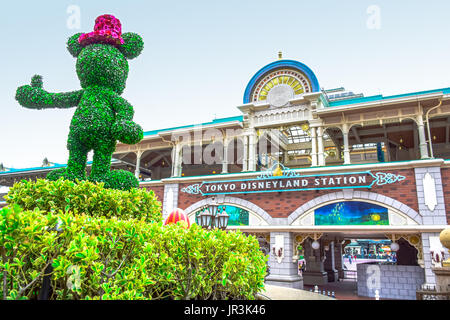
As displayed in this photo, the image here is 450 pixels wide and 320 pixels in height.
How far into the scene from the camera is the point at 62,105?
10398mm

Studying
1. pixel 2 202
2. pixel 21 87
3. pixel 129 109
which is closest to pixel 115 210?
pixel 129 109

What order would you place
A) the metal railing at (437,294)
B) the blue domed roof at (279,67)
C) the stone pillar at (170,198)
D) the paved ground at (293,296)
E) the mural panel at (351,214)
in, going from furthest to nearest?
the stone pillar at (170,198)
the blue domed roof at (279,67)
the mural panel at (351,214)
the paved ground at (293,296)
the metal railing at (437,294)

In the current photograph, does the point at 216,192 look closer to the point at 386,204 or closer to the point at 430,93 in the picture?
the point at 386,204

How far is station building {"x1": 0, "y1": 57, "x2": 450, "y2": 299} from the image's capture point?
13.8 meters

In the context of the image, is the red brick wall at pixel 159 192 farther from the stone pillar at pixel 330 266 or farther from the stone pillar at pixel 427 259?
the stone pillar at pixel 330 266

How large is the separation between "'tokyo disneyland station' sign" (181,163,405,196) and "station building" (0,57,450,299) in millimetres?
48

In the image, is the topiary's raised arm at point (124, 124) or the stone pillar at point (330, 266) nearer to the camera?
the topiary's raised arm at point (124, 124)

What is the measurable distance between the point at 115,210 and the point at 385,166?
12.8m

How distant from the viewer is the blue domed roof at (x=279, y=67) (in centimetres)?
Answer: 1722

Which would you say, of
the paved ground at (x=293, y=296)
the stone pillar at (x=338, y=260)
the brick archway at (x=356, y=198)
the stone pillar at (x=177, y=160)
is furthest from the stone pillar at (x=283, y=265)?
the stone pillar at (x=338, y=260)

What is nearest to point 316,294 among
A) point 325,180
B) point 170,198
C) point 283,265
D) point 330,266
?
point 283,265

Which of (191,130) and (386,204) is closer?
(386,204)

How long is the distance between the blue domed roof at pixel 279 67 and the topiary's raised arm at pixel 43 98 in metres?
10.7

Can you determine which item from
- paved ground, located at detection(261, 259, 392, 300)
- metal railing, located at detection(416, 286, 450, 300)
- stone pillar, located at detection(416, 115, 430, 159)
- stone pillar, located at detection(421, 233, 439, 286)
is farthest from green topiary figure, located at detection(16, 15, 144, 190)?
stone pillar, located at detection(416, 115, 430, 159)
